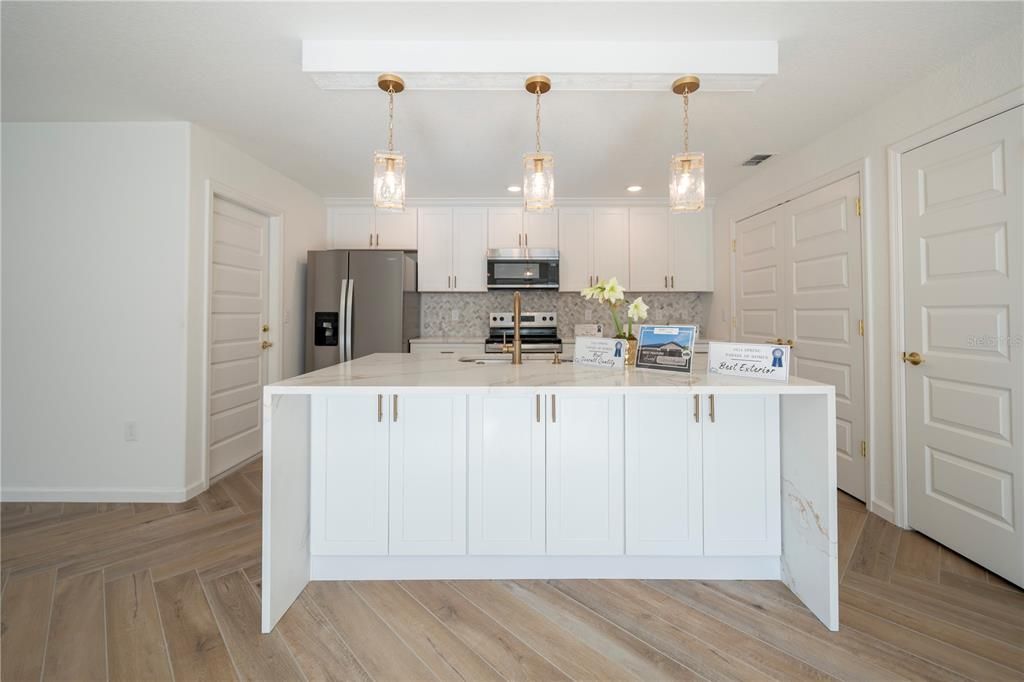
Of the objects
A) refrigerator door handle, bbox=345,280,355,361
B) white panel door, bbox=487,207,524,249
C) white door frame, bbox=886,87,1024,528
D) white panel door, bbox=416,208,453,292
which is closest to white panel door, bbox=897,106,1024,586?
white door frame, bbox=886,87,1024,528

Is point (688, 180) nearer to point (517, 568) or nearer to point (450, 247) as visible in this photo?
point (517, 568)

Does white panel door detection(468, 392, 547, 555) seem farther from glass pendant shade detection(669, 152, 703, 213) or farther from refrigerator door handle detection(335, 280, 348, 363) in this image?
refrigerator door handle detection(335, 280, 348, 363)

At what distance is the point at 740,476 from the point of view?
5.74 ft

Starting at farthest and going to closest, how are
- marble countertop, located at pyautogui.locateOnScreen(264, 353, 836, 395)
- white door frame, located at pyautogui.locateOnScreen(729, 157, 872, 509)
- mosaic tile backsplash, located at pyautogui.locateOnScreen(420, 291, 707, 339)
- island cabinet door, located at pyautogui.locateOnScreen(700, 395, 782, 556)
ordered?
1. mosaic tile backsplash, located at pyautogui.locateOnScreen(420, 291, 707, 339)
2. white door frame, located at pyautogui.locateOnScreen(729, 157, 872, 509)
3. island cabinet door, located at pyautogui.locateOnScreen(700, 395, 782, 556)
4. marble countertop, located at pyautogui.locateOnScreen(264, 353, 836, 395)

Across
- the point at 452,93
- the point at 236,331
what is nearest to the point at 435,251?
the point at 236,331

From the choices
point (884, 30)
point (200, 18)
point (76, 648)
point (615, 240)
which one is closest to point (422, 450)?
point (76, 648)

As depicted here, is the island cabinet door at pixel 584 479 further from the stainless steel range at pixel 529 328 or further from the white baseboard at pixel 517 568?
the stainless steel range at pixel 529 328

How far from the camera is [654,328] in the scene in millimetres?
1896

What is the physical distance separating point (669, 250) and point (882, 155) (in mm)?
2020

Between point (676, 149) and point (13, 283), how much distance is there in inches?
172

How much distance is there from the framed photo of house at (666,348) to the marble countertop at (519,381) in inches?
1.8

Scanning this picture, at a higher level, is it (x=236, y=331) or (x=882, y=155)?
(x=882, y=155)

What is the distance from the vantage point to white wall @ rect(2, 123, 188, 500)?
103 inches

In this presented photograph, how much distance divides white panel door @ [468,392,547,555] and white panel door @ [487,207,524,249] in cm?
284
